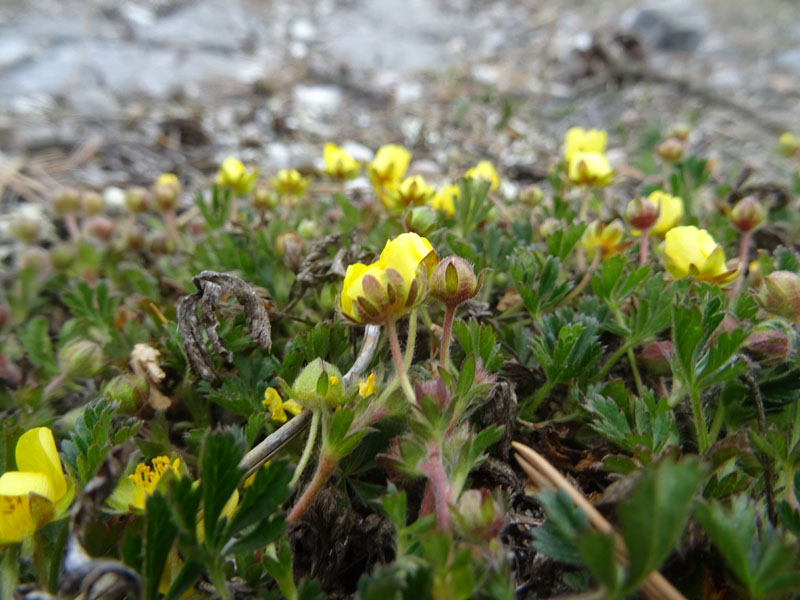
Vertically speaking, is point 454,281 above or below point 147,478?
above

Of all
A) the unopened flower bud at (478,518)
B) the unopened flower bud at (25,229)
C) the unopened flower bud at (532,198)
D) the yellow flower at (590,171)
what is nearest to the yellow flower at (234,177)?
the unopened flower bud at (25,229)

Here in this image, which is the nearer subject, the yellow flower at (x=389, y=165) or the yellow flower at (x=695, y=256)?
the yellow flower at (x=695, y=256)

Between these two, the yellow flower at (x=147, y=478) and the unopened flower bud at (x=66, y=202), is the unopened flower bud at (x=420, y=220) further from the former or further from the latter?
the unopened flower bud at (x=66, y=202)

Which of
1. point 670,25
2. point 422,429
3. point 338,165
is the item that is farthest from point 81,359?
point 670,25

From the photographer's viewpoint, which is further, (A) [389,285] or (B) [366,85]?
(B) [366,85]

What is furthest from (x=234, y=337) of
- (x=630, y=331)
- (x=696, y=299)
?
(x=696, y=299)

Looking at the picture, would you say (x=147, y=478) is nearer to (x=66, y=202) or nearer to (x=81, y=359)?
(x=81, y=359)
